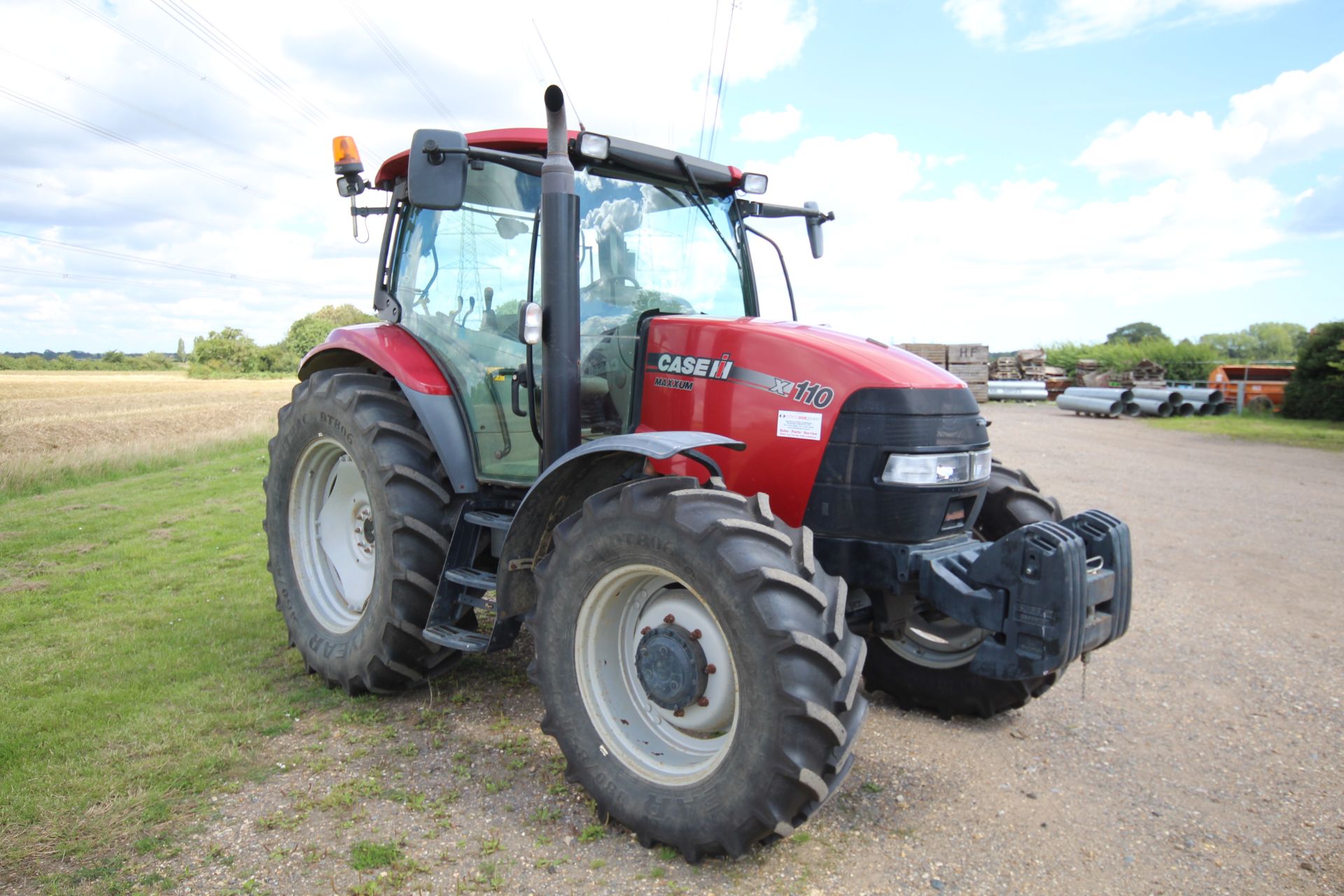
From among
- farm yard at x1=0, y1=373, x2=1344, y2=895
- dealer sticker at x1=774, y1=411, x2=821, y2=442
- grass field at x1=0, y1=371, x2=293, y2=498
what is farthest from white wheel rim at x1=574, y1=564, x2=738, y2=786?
grass field at x1=0, y1=371, x2=293, y2=498

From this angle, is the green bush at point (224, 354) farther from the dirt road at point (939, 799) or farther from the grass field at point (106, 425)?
the dirt road at point (939, 799)

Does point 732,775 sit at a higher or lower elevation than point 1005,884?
higher

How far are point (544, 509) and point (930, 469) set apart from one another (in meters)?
1.54

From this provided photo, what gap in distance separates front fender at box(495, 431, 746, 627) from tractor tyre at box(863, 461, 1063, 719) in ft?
4.85

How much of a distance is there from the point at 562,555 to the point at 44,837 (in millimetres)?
2029

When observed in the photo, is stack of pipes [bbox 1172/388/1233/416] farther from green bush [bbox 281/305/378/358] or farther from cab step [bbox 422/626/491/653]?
green bush [bbox 281/305/378/358]

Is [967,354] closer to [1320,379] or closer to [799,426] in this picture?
[1320,379]

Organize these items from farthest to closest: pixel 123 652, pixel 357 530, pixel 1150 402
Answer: pixel 1150 402
pixel 123 652
pixel 357 530

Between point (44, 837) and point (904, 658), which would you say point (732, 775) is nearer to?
point (904, 658)

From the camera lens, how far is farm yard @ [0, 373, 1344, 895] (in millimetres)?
2807

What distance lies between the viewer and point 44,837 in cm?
296

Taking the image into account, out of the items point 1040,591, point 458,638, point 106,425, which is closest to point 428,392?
point 458,638

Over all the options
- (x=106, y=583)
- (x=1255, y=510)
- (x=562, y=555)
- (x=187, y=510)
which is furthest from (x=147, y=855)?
(x=1255, y=510)

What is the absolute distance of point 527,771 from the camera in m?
3.48
